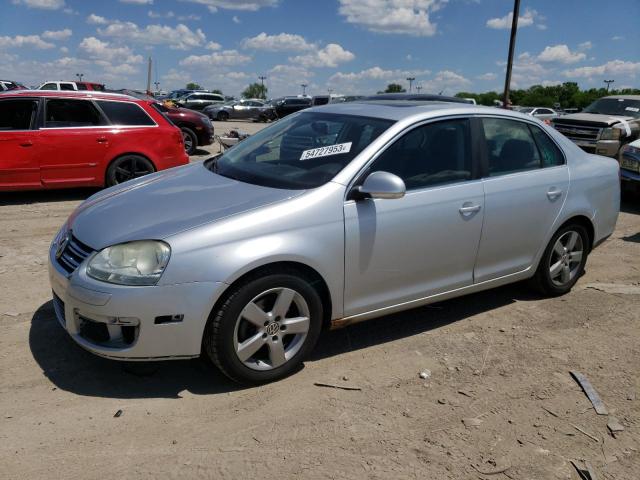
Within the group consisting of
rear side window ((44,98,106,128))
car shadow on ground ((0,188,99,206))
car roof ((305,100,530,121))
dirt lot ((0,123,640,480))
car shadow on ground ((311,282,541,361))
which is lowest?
dirt lot ((0,123,640,480))

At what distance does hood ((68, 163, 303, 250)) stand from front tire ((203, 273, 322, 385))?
463 mm

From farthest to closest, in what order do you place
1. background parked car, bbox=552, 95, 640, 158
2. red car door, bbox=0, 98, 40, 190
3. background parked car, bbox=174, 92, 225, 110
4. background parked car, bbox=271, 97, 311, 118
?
background parked car, bbox=174, 92, 225, 110 → background parked car, bbox=271, 97, 311, 118 → background parked car, bbox=552, 95, 640, 158 → red car door, bbox=0, 98, 40, 190

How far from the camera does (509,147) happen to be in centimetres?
441

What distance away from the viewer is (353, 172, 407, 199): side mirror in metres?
3.40

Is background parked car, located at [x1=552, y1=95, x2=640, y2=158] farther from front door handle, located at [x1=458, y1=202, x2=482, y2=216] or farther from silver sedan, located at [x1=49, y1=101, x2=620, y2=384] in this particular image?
front door handle, located at [x1=458, y1=202, x2=482, y2=216]

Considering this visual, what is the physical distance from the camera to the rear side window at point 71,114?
8031mm

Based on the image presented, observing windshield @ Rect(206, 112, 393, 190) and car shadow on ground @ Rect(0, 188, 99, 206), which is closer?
windshield @ Rect(206, 112, 393, 190)

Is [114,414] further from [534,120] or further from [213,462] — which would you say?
[534,120]

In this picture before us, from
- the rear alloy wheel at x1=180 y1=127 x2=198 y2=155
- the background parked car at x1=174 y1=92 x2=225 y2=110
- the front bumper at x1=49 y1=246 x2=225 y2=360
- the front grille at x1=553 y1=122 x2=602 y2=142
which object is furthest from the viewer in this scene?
the background parked car at x1=174 y1=92 x2=225 y2=110

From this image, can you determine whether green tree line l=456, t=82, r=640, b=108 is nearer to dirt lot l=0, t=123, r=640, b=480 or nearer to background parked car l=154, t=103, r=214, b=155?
background parked car l=154, t=103, r=214, b=155

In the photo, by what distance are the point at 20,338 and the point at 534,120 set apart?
165 inches

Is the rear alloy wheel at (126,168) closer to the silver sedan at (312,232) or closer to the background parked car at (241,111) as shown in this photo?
the silver sedan at (312,232)

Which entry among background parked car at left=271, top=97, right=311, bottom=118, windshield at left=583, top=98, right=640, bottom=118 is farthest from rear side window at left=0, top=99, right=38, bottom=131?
background parked car at left=271, top=97, right=311, bottom=118

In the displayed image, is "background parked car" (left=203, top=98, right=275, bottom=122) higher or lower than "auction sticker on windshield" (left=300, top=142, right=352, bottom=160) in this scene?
higher
